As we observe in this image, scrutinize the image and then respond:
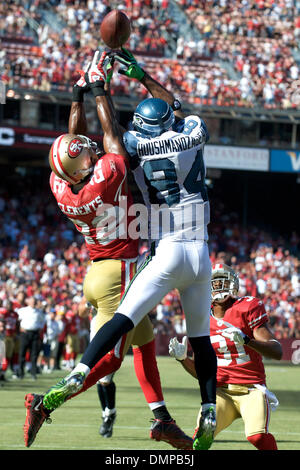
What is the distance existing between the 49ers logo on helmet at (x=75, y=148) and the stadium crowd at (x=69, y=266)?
449 inches

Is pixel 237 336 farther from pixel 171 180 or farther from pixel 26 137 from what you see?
pixel 26 137

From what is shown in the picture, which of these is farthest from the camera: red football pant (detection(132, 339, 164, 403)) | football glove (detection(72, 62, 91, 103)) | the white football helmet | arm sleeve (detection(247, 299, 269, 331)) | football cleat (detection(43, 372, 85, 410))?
the white football helmet

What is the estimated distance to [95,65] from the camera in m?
5.95

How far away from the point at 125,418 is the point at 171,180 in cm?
543

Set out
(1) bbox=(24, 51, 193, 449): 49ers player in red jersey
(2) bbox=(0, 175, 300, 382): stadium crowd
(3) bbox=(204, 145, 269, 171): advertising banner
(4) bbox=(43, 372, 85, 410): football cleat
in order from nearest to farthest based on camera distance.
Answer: (4) bbox=(43, 372, 85, 410): football cleat < (1) bbox=(24, 51, 193, 449): 49ers player in red jersey < (2) bbox=(0, 175, 300, 382): stadium crowd < (3) bbox=(204, 145, 269, 171): advertising banner

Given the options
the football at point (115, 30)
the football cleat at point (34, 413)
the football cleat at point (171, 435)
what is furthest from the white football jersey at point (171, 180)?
the football cleat at point (171, 435)

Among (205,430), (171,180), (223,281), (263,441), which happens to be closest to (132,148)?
(171,180)

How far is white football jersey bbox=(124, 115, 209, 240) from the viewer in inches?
216

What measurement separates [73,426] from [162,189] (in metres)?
4.48

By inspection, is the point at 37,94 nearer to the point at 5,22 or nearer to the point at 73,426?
the point at 5,22

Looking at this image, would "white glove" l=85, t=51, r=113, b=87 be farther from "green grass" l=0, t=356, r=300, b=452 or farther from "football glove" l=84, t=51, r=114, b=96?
"green grass" l=0, t=356, r=300, b=452

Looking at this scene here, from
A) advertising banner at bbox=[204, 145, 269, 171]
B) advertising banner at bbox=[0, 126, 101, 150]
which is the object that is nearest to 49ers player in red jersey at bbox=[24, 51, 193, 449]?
advertising banner at bbox=[0, 126, 101, 150]

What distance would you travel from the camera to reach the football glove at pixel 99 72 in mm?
5898

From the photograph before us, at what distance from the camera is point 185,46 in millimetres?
29297
